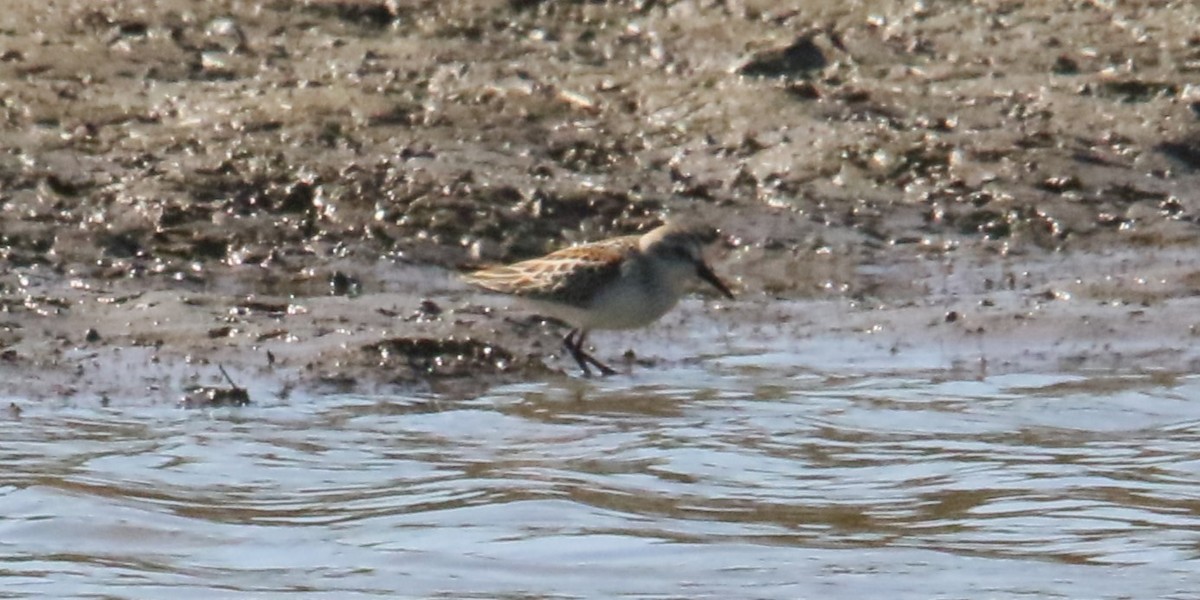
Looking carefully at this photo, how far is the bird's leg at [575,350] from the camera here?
28.6 feet

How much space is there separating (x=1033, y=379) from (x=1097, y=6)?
10.1ft

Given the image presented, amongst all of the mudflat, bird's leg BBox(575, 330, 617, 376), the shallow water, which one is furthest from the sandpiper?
the shallow water

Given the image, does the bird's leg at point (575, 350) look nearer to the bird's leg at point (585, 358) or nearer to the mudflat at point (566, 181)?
the bird's leg at point (585, 358)

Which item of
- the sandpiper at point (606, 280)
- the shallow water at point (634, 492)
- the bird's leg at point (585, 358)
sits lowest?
the shallow water at point (634, 492)

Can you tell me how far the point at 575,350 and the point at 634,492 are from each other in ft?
5.76

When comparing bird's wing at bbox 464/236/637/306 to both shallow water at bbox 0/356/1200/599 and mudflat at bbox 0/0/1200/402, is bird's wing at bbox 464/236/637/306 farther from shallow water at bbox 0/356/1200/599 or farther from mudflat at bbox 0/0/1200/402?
shallow water at bbox 0/356/1200/599

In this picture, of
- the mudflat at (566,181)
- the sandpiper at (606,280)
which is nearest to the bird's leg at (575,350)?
the sandpiper at (606,280)

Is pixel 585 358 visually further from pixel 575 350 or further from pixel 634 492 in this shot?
pixel 634 492

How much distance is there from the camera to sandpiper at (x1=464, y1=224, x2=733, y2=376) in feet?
28.9

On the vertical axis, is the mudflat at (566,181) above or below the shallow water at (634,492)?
above

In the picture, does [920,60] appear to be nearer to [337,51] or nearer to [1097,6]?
[1097,6]

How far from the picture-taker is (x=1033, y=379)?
28.2 feet

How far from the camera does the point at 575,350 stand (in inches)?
350

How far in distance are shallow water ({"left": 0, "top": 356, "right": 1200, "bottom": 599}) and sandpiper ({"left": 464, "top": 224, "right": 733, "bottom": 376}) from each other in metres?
0.38
